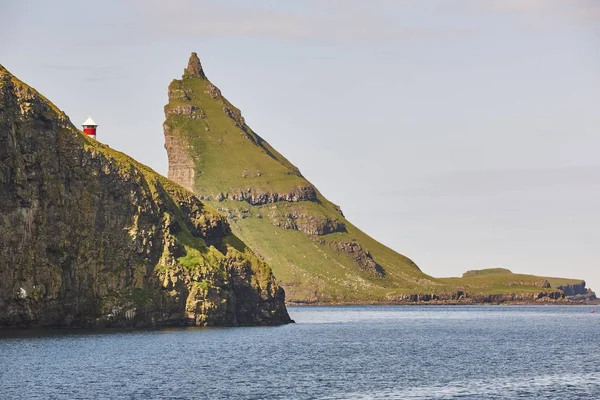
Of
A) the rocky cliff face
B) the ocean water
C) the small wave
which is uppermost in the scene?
the rocky cliff face

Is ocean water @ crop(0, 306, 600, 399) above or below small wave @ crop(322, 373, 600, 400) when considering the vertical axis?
above

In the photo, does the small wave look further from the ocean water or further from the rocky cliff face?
the rocky cliff face

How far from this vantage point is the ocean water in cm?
10031

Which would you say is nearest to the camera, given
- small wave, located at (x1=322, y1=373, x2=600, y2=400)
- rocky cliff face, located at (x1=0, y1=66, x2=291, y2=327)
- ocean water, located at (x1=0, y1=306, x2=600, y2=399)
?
small wave, located at (x1=322, y1=373, x2=600, y2=400)

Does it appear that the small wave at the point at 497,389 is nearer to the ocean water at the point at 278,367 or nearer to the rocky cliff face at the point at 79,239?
the ocean water at the point at 278,367

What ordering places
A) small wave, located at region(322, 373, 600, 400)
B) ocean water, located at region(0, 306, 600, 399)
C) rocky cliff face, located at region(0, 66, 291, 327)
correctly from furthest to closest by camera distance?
rocky cliff face, located at region(0, 66, 291, 327) < ocean water, located at region(0, 306, 600, 399) < small wave, located at region(322, 373, 600, 400)

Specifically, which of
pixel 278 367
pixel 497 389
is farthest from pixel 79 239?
pixel 497 389

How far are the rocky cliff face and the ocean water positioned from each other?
7345 millimetres

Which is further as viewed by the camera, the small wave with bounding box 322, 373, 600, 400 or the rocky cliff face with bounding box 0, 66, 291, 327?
the rocky cliff face with bounding box 0, 66, 291, 327

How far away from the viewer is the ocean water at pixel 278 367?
3949 inches

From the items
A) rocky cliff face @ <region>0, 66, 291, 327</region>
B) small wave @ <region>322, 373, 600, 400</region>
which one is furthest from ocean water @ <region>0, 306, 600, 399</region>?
rocky cliff face @ <region>0, 66, 291, 327</region>

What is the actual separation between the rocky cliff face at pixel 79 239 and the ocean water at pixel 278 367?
7345mm

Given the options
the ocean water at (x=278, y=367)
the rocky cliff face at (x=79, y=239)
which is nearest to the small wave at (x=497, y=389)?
the ocean water at (x=278, y=367)

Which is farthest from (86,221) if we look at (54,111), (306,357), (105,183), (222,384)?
(222,384)
